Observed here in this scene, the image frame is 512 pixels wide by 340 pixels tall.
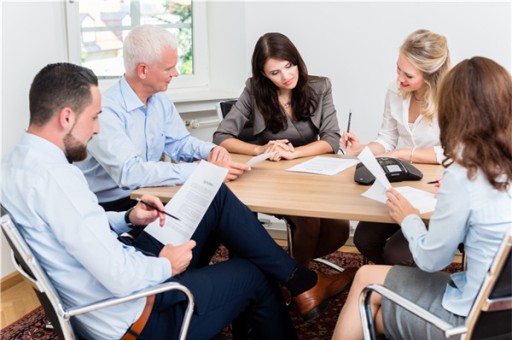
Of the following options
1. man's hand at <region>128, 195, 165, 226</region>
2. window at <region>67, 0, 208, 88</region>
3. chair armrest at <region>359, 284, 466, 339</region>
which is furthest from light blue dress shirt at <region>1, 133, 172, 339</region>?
window at <region>67, 0, 208, 88</region>

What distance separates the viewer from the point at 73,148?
1.67 metres

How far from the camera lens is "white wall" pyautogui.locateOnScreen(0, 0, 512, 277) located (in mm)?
3258

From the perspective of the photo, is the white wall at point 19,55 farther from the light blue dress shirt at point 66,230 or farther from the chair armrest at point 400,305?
the chair armrest at point 400,305

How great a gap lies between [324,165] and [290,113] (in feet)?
1.81

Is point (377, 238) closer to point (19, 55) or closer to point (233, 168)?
point (233, 168)

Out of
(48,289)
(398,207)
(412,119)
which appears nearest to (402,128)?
(412,119)

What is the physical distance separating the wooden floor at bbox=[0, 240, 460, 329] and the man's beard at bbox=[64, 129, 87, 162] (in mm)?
1575

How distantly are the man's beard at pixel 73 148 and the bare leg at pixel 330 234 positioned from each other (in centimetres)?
151

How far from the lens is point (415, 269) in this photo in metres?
1.81

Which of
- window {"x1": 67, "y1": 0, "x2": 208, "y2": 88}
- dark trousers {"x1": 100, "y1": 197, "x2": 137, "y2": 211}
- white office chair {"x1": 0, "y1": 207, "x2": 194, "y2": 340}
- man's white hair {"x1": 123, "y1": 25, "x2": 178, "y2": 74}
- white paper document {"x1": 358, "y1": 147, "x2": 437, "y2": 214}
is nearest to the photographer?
white office chair {"x1": 0, "y1": 207, "x2": 194, "y2": 340}

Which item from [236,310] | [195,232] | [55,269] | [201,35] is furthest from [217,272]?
[201,35]

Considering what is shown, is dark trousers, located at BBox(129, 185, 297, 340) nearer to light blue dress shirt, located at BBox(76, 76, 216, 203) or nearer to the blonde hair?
light blue dress shirt, located at BBox(76, 76, 216, 203)

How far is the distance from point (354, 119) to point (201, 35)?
1211 millimetres

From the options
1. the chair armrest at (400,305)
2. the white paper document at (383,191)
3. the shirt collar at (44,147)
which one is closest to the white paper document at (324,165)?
the white paper document at (383,191)
